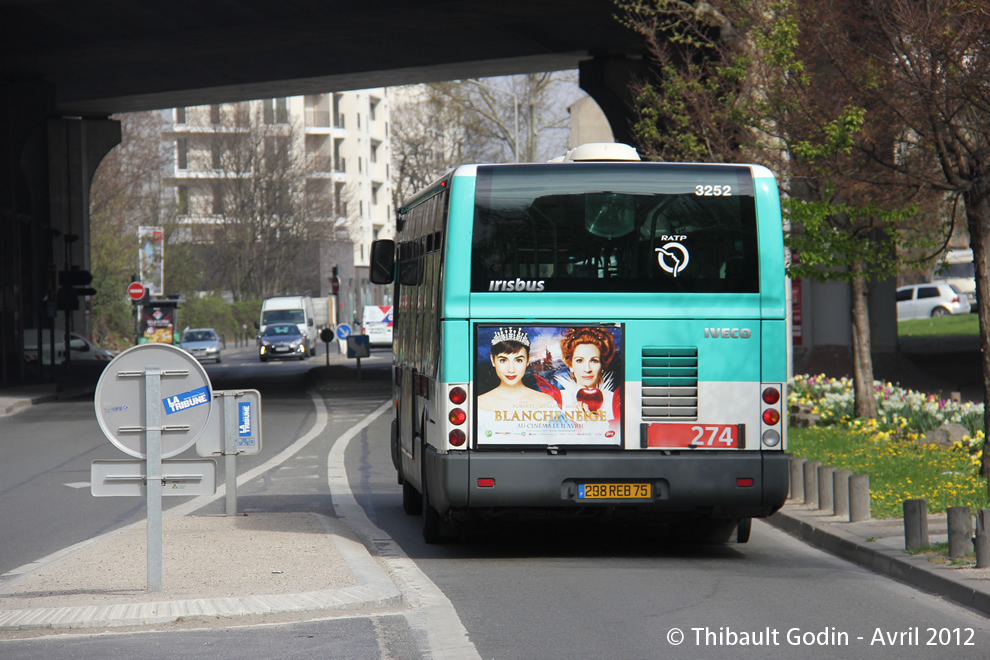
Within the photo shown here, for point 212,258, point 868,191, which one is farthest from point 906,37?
point 212,258

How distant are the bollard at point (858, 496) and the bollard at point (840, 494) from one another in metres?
0.32

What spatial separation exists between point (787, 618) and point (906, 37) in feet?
22.8

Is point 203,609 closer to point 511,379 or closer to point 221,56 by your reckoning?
point 511,379

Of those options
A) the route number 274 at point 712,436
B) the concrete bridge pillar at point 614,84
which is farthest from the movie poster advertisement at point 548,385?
the concrete bridge pillar at point 614,84

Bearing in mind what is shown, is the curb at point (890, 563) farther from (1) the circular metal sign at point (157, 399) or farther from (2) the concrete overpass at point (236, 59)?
(2) the concrete overpass at point (236, 59)

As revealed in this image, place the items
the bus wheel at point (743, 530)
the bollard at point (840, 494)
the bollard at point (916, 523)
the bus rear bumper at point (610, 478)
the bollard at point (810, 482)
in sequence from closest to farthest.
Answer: the bollard at point (916, 523) < the bus rear bumper at point (610, 478) < the bus wheel at point (743, 530) < the bollard at point (840, 494) < the bollard at point (810, 482)

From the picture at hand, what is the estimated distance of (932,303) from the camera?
6400 cm

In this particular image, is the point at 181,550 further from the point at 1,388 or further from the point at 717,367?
the point at 1,388

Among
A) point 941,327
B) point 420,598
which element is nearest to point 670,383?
point 420,598

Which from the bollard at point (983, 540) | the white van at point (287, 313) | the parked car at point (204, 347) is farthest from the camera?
the white van at point (287, 313)

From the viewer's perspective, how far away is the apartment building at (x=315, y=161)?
84.4 m

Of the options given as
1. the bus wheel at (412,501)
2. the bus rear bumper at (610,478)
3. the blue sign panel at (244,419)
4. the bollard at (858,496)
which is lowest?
the bus wheel at (412,501)

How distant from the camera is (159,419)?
24.5ft

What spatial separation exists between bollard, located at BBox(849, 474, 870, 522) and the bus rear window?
2045 millimetres
